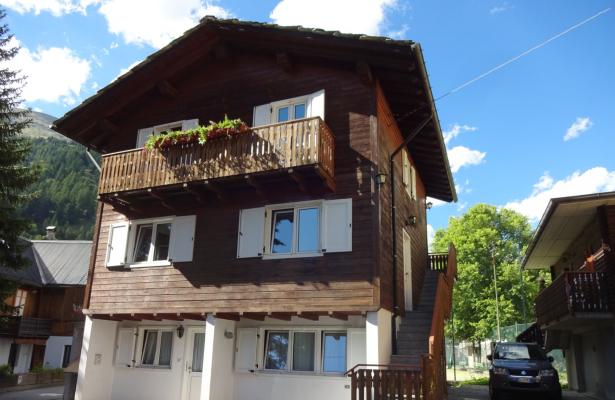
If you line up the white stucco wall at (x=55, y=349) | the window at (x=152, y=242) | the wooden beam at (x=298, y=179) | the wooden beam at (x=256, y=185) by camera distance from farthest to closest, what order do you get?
the white stucco wall at (x=55, y=349), the window at (x=152, y=242), the wooden beam at (x=256, y=185), the wooden beam at (x=298, y=179)

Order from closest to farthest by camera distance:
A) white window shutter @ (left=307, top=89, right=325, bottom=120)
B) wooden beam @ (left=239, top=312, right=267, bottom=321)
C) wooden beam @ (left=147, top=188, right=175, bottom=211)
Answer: wooden beam @ (left=239, top=312, right=267, bottom=321), white window shutter @ (left=307, top=89, right=325, bottom=120), wooden beam @ (left=147, top=188, right=175, bottom=211)

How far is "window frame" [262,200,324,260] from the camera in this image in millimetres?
13266

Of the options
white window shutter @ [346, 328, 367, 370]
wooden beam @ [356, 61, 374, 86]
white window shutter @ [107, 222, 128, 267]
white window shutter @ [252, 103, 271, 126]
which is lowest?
white window shutter @ [346, 328, 367, 370]

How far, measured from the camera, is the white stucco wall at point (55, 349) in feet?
114

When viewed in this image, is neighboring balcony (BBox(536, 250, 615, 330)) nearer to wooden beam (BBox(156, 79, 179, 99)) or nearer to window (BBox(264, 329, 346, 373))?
window (BBox(264, 329, 346, 373))

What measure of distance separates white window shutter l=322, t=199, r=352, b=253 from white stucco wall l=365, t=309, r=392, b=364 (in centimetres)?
178

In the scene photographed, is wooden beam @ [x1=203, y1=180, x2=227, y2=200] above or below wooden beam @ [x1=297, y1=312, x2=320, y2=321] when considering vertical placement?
above

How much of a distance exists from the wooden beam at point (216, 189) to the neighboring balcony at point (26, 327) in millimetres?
23966

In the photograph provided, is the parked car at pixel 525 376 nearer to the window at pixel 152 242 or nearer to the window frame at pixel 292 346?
the window frame at pixel 292 346

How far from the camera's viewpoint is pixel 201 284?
14.3m

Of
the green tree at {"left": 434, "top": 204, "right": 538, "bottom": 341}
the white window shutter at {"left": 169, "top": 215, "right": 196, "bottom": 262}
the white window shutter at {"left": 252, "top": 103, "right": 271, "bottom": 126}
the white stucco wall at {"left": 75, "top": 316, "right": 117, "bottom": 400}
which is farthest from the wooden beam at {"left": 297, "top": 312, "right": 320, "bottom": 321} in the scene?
the green tree at {"left": 434, "top": 204, "right": 538, "bottom": 341}

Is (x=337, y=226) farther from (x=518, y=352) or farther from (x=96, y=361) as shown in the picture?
(x=96, y=361)

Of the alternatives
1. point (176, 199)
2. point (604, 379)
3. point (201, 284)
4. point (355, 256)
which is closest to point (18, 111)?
point (176, 199)

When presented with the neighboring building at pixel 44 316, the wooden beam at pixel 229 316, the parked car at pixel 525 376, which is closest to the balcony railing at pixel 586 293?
the parked car at pixel 525 376
